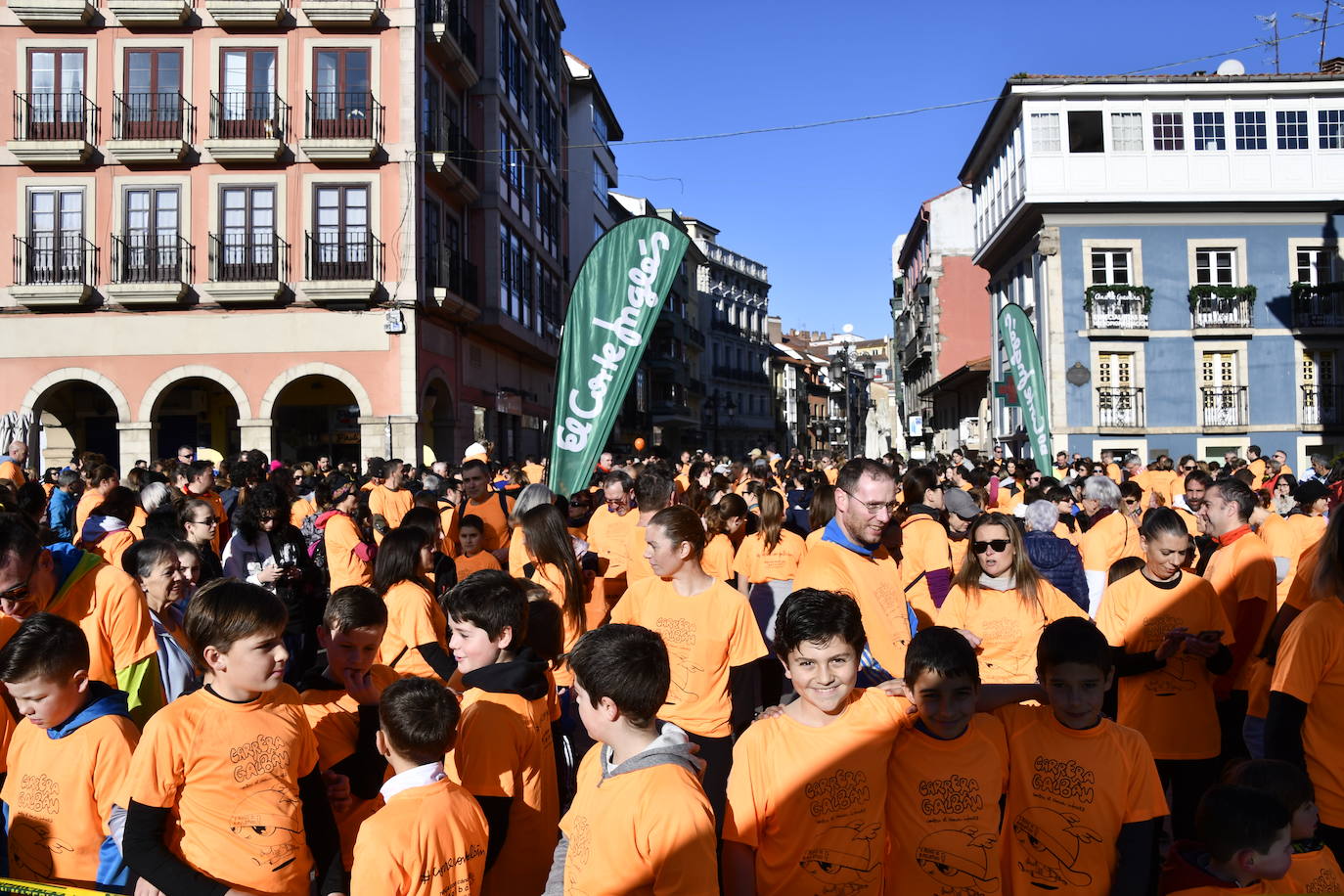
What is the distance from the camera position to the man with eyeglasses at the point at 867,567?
418 cm

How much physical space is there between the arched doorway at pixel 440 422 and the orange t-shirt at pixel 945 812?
23.8 metres

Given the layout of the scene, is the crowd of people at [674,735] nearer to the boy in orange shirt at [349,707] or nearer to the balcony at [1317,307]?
the boy in orange shirt at [349,707]

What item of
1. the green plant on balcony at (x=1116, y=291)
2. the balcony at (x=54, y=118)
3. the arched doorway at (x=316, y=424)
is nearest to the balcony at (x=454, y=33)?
the balcony at (x=54, y=118)

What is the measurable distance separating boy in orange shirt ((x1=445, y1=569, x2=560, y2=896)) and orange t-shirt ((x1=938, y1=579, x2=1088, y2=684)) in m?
2.02

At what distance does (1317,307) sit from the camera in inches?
1209

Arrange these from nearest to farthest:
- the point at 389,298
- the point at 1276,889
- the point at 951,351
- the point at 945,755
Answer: the point at 1276,889 → the point at 945,755 → the point at 389,298 → the point at 951,351

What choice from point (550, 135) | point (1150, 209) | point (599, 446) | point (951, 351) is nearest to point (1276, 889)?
point (599, 446)

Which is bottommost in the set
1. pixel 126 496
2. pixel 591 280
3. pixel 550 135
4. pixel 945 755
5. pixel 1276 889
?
pixel 1276 889

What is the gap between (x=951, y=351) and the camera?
1975 inches

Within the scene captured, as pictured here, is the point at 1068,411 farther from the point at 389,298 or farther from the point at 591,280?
the point at 591,280

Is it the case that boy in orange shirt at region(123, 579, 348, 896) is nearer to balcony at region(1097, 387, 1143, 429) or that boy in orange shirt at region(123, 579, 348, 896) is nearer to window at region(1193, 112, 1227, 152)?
balcony at region(1097, 387, 1143, 429)

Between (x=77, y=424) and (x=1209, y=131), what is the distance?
3343 cm

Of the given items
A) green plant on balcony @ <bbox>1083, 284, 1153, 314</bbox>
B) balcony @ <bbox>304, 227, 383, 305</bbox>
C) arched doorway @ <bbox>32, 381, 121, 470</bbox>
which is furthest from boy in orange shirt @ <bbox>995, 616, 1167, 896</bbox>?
green plant on balcony @ <bbox>1083, 284, 1153, 314</bbox>

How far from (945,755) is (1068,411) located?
1155 inches
